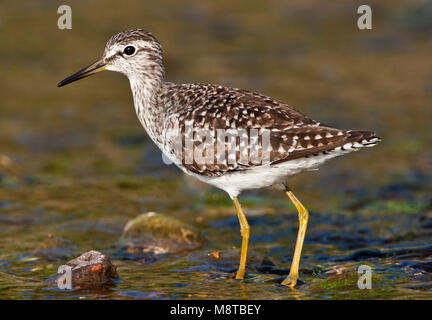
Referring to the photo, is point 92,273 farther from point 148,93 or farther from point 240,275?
point 148,93

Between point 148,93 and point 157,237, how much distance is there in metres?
2.10

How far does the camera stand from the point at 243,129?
30.1 feet

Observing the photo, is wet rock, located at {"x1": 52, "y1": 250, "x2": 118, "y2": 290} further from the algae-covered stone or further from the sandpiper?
the sandpiper

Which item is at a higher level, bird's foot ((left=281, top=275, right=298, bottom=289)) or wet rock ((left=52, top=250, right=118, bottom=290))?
wet rock ((left=52, top=250, right=118, bottom=290))

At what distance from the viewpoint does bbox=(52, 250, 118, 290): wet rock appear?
902 centimetres

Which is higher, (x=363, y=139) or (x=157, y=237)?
(x=363, y=139)

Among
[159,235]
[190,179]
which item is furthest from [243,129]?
[190,179]

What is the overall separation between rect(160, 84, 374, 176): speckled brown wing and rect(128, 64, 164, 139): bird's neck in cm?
48

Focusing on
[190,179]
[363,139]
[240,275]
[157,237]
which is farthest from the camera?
[190,179]

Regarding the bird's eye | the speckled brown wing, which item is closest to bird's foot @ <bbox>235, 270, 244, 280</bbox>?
the speckled brown wing

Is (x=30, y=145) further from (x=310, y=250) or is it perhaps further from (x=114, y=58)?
(x=310, y=250)
